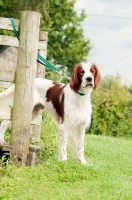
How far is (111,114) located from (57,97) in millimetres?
10888

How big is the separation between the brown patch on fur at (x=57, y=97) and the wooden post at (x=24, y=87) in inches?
35.6

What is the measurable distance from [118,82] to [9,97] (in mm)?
13457

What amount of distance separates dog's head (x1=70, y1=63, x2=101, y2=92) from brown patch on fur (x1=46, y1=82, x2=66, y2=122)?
0.36 meters

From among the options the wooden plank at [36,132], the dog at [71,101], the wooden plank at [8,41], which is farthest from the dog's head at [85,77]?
the wooden plank at [36,132]

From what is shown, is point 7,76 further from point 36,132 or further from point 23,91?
point 36,132

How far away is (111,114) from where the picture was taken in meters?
18.9

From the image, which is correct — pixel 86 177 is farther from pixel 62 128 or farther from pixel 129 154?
pixel 129 154

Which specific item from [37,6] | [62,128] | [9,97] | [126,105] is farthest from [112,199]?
[37,6]

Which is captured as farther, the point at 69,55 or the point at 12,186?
the point at 69,55

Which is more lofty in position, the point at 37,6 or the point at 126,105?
the point at 37,6

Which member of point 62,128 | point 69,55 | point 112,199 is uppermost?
point 69,55

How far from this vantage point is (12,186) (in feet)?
21.1

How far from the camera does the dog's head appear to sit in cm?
768

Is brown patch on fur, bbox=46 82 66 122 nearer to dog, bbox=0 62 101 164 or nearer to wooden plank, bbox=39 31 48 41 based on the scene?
dog, bbox=0 62 101 164
